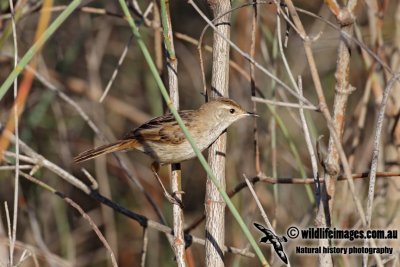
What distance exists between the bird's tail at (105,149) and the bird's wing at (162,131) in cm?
6

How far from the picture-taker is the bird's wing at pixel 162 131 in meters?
3.57

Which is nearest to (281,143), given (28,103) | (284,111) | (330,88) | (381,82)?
(284,111)

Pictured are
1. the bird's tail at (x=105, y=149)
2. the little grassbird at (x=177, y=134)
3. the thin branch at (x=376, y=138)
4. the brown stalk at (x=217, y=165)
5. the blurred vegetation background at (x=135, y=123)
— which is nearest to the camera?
the thin branch at (x=376, y=138)

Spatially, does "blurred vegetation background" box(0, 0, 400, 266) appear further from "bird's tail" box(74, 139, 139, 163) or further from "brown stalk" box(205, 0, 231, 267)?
"brown stalk" box(205, 0, 231, 267)

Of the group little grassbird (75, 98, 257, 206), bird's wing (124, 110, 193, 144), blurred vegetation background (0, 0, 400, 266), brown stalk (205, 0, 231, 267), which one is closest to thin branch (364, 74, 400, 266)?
brown stalk (205, 0, 231, 267)

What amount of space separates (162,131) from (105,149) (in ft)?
1.15

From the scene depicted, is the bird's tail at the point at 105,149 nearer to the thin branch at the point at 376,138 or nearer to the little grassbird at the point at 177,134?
the little grassbird at the point at 177,134

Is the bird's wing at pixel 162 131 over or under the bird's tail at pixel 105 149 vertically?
over

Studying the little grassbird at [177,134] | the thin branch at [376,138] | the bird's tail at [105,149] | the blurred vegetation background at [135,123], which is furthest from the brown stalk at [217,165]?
the blurred vegetation background at [135,123]

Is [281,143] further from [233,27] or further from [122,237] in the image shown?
[122,237]

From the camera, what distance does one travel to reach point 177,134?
11.8ft

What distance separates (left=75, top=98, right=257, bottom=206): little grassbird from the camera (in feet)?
10.6

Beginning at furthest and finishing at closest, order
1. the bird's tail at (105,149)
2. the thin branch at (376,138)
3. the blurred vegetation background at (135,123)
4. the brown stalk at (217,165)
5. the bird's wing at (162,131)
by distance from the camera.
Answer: the blurred vegetation background at (135,123), the bird's wing at (162,131), the bird's tail at (105,149), the brown stalk at (217,165), the thin branch at (376,138)

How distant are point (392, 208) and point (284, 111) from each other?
1.79 metres
